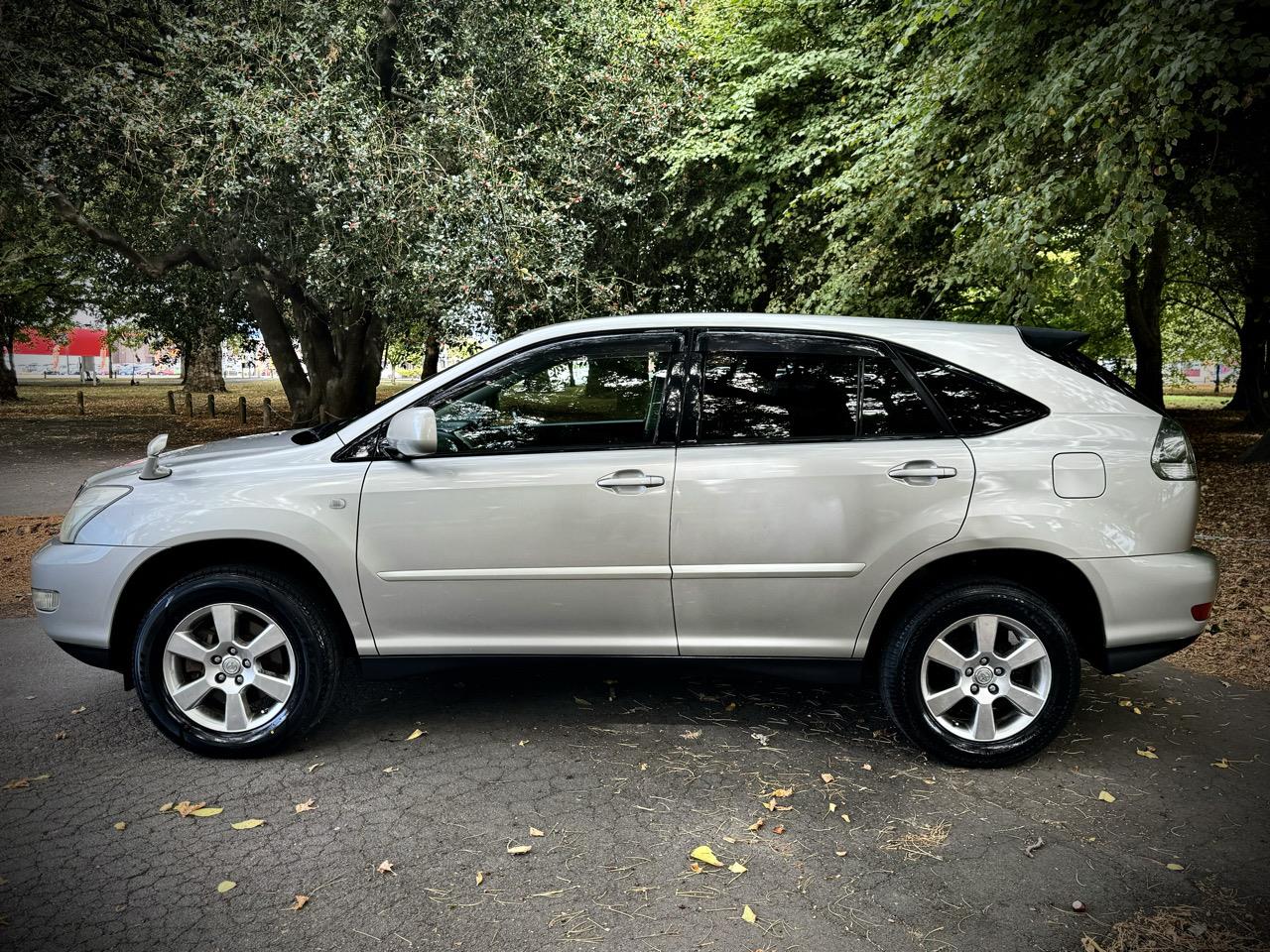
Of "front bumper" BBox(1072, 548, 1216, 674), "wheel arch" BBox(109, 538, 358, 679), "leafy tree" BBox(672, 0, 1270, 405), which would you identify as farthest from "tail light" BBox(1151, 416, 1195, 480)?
"leafy tree" BBox(672, 0, 1270, 405)

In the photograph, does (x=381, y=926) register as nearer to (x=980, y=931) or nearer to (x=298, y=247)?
(x=980, y=931)

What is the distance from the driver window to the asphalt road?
1.06 metres

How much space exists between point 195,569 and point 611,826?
2.13m

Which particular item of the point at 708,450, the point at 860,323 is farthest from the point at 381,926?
the point at 860,323

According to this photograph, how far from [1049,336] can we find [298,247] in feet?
38.4

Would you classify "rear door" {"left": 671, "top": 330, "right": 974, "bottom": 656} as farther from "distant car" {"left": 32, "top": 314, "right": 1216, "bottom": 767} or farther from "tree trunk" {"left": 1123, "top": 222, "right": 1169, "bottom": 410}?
"tree trunk" {"left": 1123, "top": 222, "right": 1169, "bottom": 410}

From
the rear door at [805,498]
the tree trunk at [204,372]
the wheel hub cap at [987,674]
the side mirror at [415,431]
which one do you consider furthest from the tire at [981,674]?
the tree trunk at [204,372]

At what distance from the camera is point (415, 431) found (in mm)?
3750

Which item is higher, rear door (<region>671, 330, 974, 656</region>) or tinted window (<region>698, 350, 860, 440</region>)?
tinted window (<region>698, 350, 860, 440</region>)

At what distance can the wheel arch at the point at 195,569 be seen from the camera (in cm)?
404

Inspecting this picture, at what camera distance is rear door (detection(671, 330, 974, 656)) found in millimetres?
3836

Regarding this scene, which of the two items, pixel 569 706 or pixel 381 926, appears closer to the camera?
pixel 381 926

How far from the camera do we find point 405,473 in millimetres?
3961

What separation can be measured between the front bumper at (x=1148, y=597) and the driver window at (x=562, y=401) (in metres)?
1.92
